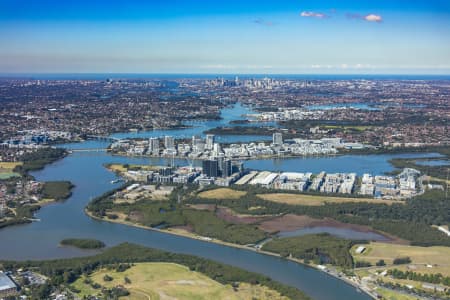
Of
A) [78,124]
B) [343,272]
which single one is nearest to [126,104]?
[78,124]

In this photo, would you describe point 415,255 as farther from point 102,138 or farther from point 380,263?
point 102,138

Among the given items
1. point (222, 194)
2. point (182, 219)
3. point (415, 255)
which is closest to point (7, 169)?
point (222, 194)

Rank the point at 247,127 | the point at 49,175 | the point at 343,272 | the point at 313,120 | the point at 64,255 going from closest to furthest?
1. the point at 343,272
2. the point at 64,255
3. the point at 49,175
4. the point at 247,127
5. the point at 313,120

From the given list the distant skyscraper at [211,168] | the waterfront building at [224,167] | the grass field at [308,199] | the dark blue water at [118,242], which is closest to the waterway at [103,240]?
the dark blue water at [118,242]

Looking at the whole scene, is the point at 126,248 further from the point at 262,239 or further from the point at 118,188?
the point at 118,188

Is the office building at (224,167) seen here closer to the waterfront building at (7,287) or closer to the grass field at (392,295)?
the grass field at (392,295)

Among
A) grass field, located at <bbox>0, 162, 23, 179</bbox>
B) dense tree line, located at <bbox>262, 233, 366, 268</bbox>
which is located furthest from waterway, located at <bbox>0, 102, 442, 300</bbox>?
grass field, located at <bbox>0, 162, 23, 179</bbox>

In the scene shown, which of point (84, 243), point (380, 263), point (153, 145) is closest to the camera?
point (380, 263)
